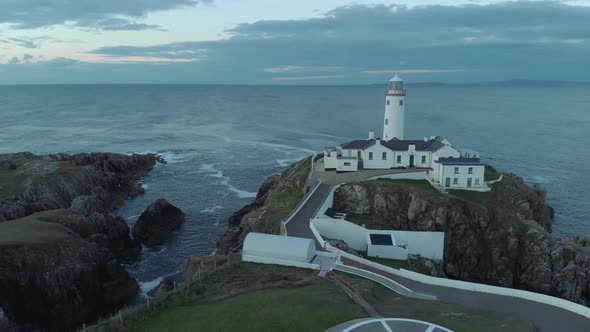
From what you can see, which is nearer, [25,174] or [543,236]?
[543,236]

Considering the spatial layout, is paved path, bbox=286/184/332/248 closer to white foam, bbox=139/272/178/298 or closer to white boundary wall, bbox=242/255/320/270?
white boundary wall, bbox=242/255/320/270

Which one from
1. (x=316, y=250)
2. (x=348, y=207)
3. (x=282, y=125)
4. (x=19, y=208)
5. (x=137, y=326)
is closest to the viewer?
(x=137, y=326)

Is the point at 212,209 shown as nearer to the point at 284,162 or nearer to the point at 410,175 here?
the point at 410,175

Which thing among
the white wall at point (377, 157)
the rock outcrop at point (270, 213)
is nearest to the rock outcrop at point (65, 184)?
the rock outcrop at point (270, 213)

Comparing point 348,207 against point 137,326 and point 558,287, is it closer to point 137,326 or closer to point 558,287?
point 558,287

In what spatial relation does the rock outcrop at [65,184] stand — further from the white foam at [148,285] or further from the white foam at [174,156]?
the white foam at [148,285]

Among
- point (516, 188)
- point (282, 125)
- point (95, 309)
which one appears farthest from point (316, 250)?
point (282, 125)
